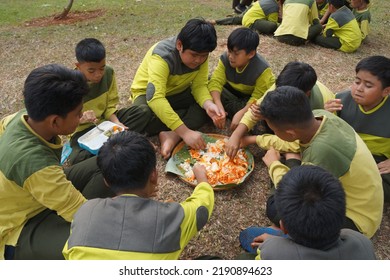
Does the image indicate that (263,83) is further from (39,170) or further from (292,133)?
(39,170)

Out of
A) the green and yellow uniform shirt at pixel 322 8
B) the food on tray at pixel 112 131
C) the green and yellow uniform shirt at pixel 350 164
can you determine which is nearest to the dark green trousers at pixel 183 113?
the food on tray at pixel 112 131

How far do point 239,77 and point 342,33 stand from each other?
327 centimetres

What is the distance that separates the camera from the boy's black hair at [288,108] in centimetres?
216

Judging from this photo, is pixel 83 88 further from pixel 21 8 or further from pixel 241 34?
pixel 21 8

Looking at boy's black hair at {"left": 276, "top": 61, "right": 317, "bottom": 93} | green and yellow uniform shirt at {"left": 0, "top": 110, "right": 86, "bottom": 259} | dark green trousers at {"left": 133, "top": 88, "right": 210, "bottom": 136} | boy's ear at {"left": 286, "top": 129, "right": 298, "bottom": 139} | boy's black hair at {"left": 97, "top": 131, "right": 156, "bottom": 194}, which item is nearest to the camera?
boy's black hair at {"left": 97, "top": 131, "right": 156, "bottom": 194}

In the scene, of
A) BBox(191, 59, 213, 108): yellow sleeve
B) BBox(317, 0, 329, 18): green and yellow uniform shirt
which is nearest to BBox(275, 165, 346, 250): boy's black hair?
BBox(191, 59, 213, 108): yellow sleeve

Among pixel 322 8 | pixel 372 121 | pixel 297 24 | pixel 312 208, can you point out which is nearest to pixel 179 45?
pixel 372 121

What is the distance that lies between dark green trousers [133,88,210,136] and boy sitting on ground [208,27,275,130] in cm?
24

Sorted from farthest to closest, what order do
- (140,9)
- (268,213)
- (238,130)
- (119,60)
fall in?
(140,9) < (119,60) < (238,130) < (268,213)

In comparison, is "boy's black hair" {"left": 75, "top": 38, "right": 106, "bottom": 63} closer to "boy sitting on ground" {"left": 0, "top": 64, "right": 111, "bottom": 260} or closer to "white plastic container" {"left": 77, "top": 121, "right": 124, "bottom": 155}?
"white plastic container" {"left": 77, "top": 121, "right": 124, "bottom": 155}

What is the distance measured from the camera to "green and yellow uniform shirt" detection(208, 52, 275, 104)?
367cm

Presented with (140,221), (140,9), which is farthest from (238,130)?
(140,9)

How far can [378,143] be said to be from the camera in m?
2.96
